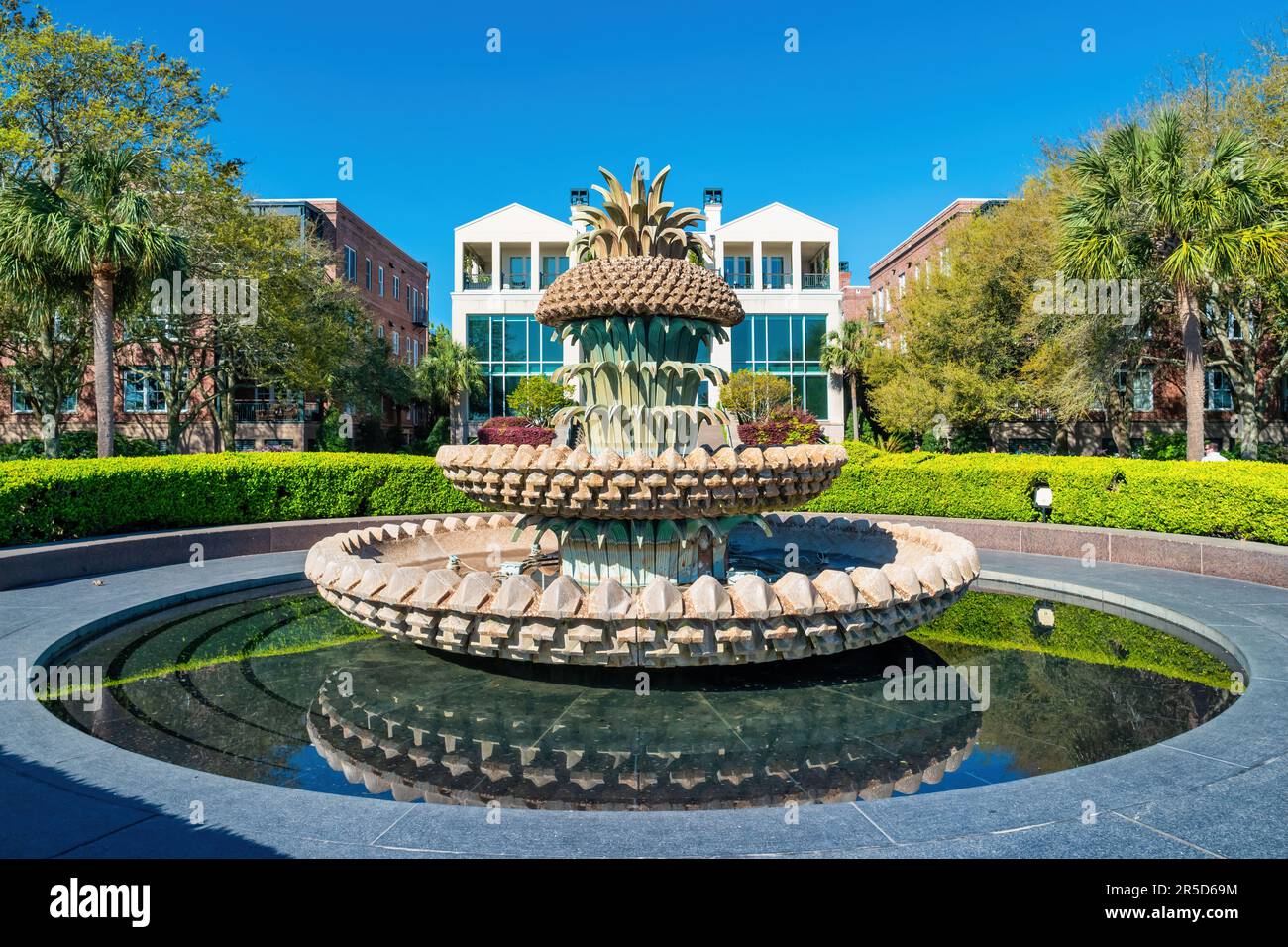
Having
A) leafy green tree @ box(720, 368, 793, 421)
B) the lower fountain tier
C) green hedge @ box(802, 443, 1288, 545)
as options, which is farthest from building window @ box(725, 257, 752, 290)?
the lower fountain tier

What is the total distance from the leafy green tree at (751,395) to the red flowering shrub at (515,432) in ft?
25.5

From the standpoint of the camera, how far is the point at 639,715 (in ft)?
16.7

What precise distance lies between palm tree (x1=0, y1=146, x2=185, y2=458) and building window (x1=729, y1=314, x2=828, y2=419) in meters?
32.8

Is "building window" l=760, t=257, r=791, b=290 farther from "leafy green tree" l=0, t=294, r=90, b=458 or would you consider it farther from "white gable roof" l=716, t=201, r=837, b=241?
"leafy green tree" l=0, t=294, r=90, b=458

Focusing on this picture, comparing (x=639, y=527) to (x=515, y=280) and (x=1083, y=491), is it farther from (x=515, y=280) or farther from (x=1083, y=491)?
(x=515, y=280)

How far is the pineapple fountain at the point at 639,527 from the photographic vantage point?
16.3 ft

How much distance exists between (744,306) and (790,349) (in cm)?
391

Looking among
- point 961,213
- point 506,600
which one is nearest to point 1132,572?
point 506,600

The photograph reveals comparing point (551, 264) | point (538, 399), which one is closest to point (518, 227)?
point (551, 264)

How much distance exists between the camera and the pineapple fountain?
16.3 feet

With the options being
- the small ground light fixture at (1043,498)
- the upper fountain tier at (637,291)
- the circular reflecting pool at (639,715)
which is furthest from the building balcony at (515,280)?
the circular reflecting pool at (639,715)

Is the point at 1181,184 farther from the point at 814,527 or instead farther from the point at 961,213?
the point at 961,213
